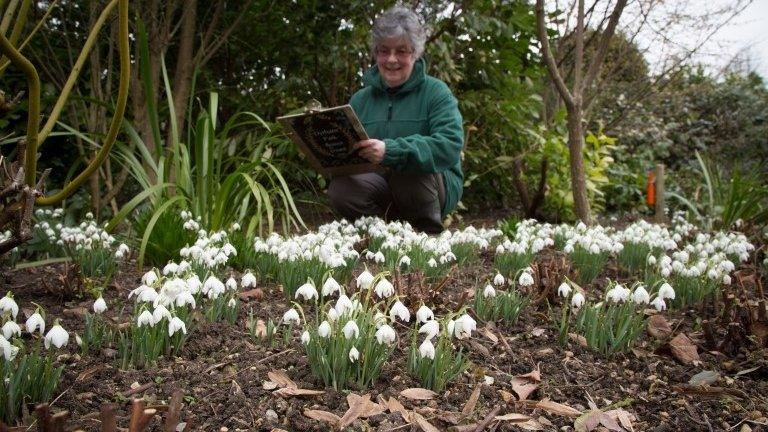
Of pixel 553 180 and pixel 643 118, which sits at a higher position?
pixel 643 118

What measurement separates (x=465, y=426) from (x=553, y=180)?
4.93m

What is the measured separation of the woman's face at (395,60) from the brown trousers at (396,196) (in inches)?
26.7

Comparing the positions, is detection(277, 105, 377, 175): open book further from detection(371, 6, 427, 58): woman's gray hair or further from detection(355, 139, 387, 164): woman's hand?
detection(371, 6, 427, 58): woman's gray hair

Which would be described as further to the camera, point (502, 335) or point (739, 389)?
point (502, 335)

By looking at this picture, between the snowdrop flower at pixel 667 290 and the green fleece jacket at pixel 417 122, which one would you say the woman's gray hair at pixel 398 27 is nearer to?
the green fleece jacket at pixel 417 122

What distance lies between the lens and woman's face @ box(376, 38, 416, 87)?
3.99 m

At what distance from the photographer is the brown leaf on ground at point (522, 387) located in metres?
1.69

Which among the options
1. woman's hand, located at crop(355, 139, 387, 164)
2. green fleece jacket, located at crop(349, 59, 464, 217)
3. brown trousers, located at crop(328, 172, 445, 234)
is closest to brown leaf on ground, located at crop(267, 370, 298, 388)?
woman's hand, located at crop(355, 139, 387, 164)

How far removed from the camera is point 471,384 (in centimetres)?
173

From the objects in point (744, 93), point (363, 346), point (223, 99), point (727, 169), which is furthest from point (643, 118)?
point (363, 346)

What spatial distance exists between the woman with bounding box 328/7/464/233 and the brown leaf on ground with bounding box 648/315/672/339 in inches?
74.8

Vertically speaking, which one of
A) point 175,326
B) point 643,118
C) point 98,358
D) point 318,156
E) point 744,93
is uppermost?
point 744,93

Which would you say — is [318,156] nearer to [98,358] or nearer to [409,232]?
[409,232]

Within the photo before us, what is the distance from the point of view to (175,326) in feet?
5.65
